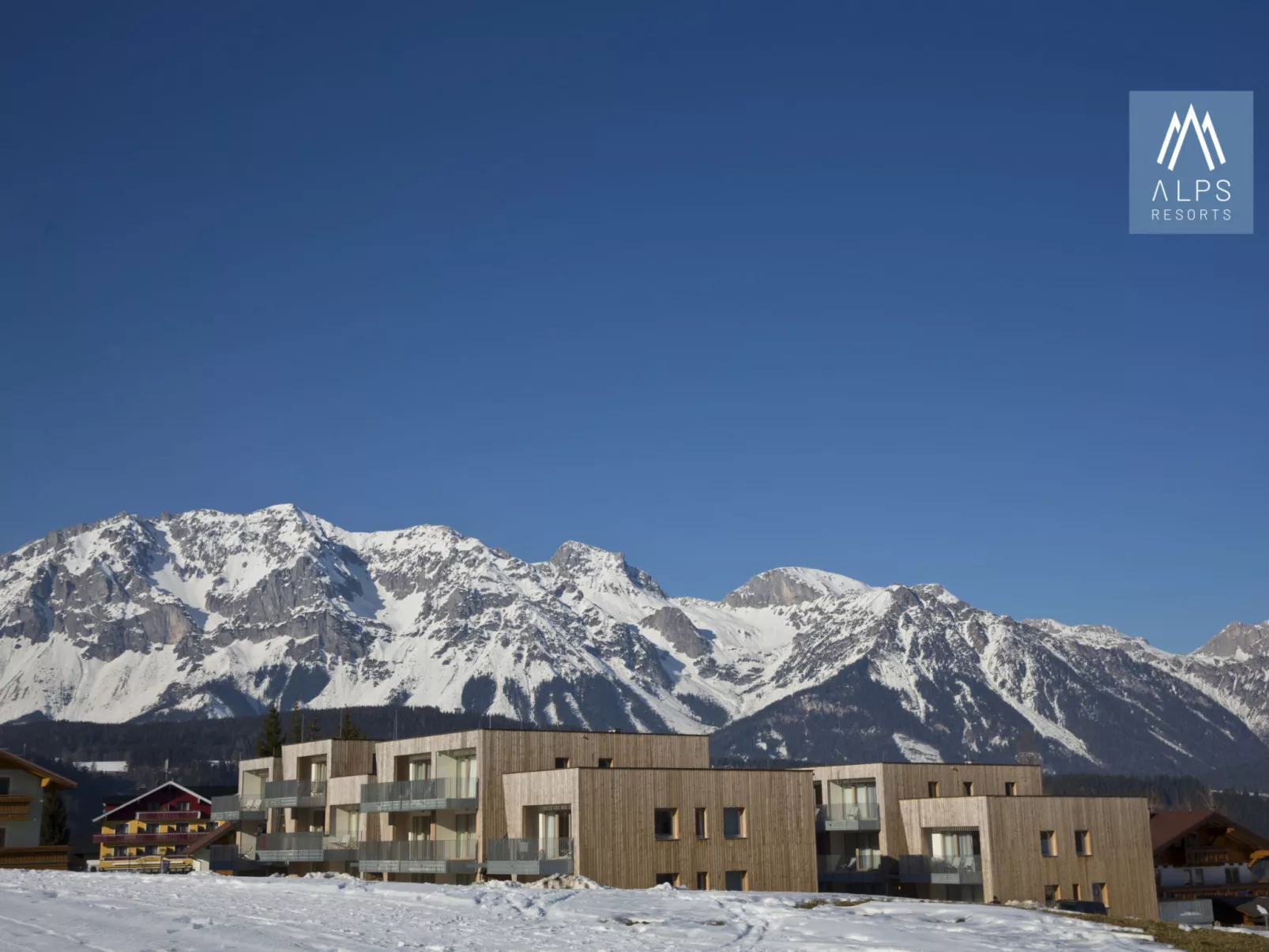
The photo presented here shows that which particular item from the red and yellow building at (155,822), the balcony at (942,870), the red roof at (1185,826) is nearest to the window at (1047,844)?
the balcony at (942,870)

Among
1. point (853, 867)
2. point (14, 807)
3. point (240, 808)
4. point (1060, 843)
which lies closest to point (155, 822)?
point (240, 808)

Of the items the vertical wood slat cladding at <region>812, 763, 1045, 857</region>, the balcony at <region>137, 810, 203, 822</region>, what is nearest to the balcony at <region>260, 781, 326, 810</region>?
the vertical wood slat cladding at <region>812, 763, 1045, 857</region>

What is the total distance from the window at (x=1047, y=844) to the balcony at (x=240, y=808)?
153ft

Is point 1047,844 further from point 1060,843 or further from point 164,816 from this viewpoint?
point 164,816

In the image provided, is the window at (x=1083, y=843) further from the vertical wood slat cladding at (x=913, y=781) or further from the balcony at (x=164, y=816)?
the balcony at (x=164, y=816)

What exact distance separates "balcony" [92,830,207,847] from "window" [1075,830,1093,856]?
7817 centimetres

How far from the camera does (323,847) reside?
77438 millimetres

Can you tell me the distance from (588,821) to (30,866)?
24.1m

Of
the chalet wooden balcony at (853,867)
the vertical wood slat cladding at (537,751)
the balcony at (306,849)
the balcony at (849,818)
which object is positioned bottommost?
the chalet wooden balcony at (853,867)

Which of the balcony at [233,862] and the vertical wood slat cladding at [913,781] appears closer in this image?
the vertical wood slat cladding at [913,781]

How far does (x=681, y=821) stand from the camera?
61.3m

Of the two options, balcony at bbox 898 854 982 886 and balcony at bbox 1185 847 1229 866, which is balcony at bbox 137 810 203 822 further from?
balcony at bbox 1185 847 1229 866

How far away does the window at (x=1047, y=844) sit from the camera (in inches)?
2847

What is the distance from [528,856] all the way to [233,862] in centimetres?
3086
